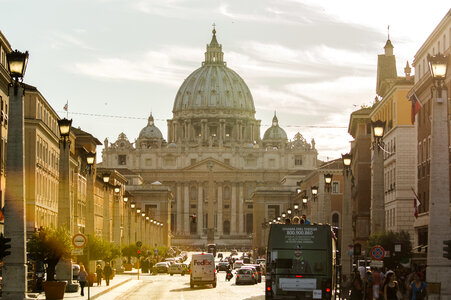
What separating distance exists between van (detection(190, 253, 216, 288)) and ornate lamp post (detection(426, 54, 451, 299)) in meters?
37.0

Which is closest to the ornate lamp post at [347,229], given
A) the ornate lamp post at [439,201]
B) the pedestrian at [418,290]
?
the pedestrian at [418,290]

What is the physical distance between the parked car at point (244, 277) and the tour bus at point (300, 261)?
116ft

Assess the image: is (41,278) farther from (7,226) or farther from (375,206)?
(7,226)

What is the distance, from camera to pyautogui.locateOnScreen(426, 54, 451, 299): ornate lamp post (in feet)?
86.3

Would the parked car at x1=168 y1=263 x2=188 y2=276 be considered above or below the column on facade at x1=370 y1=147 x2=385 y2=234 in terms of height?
below

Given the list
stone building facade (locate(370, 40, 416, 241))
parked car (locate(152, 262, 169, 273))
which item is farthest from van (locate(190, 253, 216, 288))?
parked car (locate(152, 262, 169, 273))

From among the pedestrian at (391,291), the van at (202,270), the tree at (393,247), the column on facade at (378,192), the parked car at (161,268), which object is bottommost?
the parked car at (161,268)

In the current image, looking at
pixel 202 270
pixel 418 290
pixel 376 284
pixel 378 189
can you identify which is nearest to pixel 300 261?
pixel 376 284

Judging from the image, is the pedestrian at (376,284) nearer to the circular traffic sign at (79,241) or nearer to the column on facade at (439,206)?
the column on facade at (439,206)

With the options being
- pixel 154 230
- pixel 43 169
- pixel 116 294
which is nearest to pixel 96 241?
pixel 116 294

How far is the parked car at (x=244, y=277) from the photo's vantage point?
71000 millimetres

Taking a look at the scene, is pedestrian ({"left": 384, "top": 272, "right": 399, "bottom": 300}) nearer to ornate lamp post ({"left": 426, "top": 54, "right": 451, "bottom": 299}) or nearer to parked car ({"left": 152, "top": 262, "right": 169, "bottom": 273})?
ornate lamp post ({"left": 426, "top": 54, "right": 451, "bottom": 299})

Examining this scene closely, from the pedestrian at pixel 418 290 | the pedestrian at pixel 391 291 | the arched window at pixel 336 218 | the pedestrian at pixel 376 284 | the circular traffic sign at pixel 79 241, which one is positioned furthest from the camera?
the arched window at pixel 336 218

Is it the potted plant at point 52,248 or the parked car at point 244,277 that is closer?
the potted plant at point 52,248
